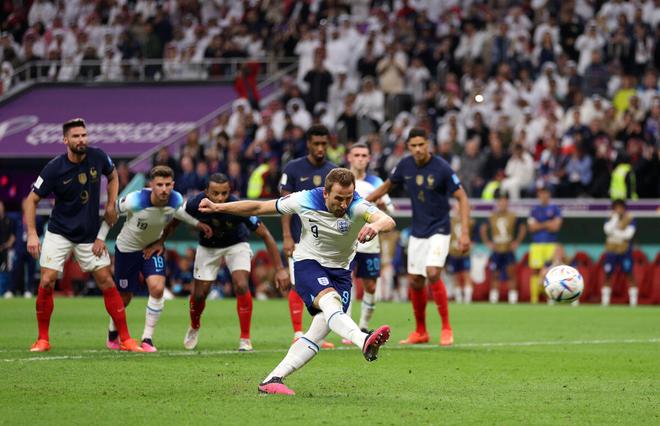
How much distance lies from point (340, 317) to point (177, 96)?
2612 centimetres

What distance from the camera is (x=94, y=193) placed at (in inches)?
541

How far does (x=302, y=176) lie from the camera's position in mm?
14586

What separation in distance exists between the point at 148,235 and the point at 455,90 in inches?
618

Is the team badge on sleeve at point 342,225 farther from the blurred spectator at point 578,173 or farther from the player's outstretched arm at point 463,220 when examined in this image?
the blurred spectator at point 578,173

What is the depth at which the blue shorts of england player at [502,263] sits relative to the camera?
26.0 m

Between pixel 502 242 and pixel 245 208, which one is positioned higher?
pixel 245 208

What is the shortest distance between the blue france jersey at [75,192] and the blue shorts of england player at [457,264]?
13507 mm

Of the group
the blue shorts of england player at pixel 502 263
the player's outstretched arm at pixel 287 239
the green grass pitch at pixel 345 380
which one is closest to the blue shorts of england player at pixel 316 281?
the green grass pitch at pixel 345 380

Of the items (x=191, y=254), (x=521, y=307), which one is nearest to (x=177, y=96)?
(x=191, y=254)

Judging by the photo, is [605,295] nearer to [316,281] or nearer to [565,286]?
[565,286]

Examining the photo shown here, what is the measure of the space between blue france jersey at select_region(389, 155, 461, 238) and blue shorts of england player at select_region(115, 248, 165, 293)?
3060 mm

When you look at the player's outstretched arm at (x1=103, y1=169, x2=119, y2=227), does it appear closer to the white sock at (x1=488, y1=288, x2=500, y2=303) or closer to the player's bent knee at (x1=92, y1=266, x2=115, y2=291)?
the player's bent knee at (x1=92, y1=266, x2=115, y2=291)

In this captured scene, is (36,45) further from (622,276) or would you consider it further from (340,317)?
(340,317)

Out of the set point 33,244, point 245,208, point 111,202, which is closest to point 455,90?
point 111,202
